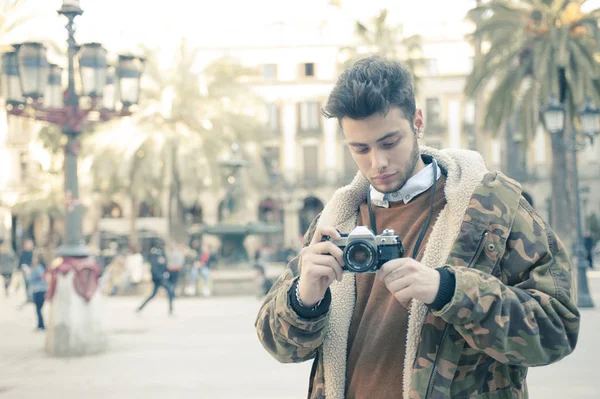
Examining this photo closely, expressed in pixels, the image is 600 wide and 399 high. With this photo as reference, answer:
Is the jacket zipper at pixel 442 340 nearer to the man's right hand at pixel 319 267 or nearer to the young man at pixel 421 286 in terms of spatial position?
the young man at pixel 421 286

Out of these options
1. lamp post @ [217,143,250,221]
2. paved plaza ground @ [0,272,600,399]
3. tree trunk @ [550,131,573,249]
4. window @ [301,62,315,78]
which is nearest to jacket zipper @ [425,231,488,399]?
Result: paved plaza ground @ [0,272,600,399]

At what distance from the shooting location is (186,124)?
29141mm

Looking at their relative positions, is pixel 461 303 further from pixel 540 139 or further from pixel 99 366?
pixel 540 139

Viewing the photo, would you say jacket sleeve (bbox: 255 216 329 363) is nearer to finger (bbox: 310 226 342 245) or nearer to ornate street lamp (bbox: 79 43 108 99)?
finger (bbox: 310 226 342 245)

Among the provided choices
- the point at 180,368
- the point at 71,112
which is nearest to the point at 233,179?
the point at 71,112

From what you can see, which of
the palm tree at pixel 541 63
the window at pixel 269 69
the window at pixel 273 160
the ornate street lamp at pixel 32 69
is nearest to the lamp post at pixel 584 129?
the palm tree at pixel 541 63

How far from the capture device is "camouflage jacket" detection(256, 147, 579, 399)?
200 centimetres

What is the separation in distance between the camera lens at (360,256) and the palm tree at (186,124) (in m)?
25.3

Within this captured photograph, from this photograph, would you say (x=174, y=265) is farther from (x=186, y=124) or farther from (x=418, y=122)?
(x=418, y=122)

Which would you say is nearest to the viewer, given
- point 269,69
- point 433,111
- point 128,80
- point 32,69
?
point 32,69

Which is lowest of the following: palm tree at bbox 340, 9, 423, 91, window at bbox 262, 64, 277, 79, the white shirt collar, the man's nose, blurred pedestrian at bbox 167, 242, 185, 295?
blurred pedestrian at bbox 167, 242, 185, 295

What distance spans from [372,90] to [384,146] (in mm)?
170

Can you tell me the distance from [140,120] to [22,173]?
27.2 metres

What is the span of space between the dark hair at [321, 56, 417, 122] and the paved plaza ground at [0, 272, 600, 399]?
19.2 ft
